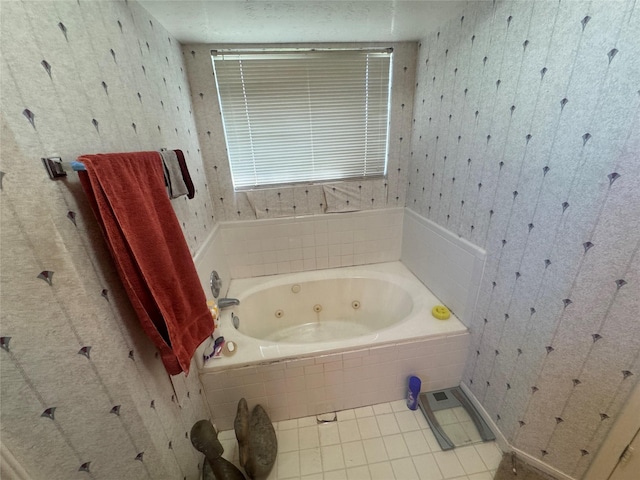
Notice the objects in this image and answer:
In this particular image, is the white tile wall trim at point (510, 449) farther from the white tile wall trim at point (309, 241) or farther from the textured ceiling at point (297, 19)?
the textured ceiling at point (297, 19)

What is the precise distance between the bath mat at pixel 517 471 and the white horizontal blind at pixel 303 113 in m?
1.81

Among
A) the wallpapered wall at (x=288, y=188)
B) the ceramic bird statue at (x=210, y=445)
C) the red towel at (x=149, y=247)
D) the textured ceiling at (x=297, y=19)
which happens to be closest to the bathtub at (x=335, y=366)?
the ceramic bird statue at (x=210, y=445)

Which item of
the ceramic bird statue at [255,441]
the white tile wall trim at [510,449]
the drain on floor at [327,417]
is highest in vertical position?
the ceramic bird statue at [255,441]

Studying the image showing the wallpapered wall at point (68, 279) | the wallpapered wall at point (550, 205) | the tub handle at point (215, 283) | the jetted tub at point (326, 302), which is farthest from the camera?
the jetted tub at point (326, 302)

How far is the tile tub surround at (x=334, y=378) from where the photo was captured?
4.52 feet

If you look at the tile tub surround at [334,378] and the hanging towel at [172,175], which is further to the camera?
the tile tub surround at [334,378]

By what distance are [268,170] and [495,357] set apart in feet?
5.76

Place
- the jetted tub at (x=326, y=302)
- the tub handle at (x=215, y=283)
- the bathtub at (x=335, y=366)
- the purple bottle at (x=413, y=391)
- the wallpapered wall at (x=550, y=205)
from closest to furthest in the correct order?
the wallpapered wall at (x=550, y=205), the bathtub at (x=335, y=366), the purple bottle at (x=413, y=391), the tub handle at (x=215, y=283), the jetted tub at (x=326, y=302)

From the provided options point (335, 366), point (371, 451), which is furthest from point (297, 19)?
point (371, 451)

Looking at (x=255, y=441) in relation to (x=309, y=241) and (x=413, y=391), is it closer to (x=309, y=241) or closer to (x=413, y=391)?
(x=413, y=391)

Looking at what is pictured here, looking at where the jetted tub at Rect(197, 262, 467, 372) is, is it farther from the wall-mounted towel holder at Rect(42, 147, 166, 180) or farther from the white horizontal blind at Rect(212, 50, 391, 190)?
the wall-mounted towel holder at Rect(42, 147, 166, 180)

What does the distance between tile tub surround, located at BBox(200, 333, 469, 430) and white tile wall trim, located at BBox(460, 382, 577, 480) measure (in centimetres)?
17

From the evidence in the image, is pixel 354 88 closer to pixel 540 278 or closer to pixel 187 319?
pixel 540 278

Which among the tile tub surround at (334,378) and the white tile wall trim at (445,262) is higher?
the white tile wall trim at (445,262)
